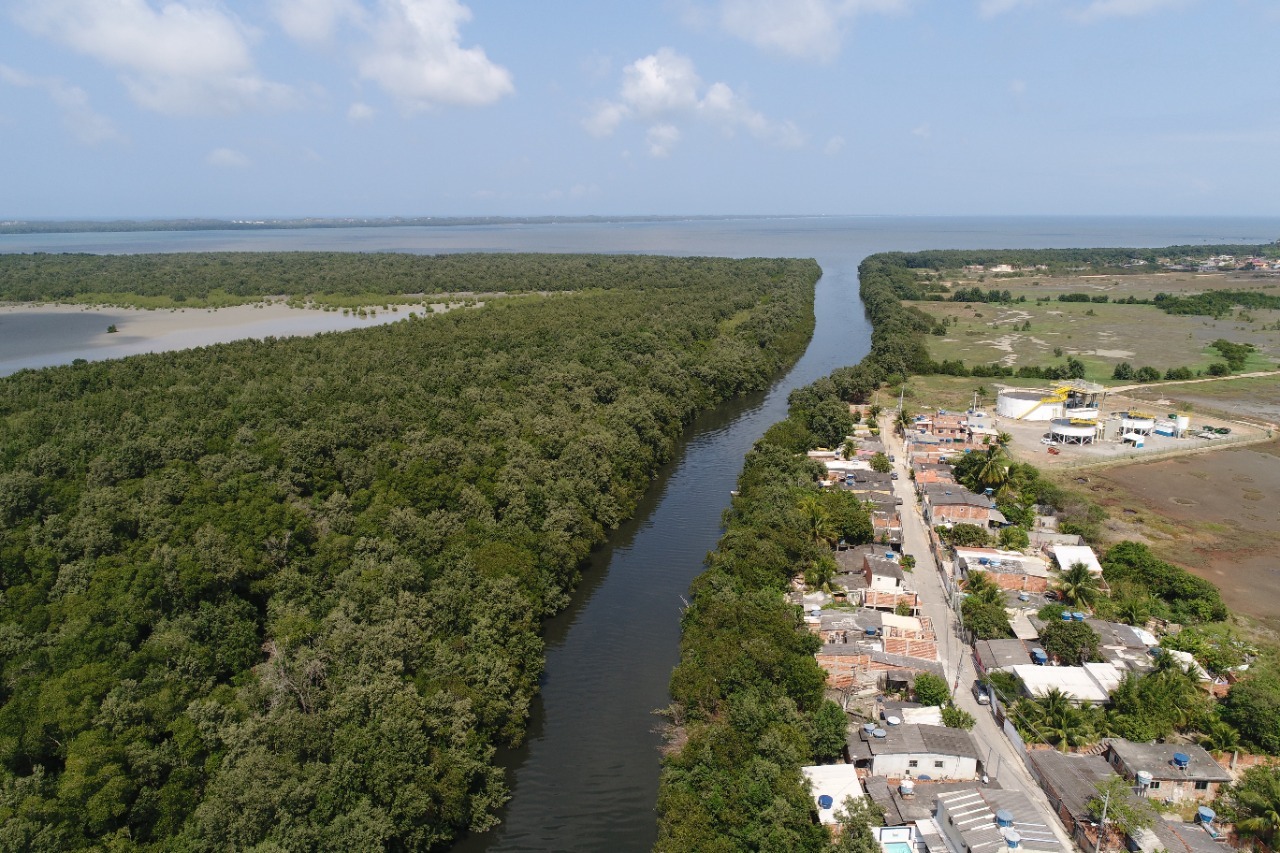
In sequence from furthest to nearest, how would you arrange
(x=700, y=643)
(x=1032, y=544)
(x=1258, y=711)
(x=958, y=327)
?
(x=958, y=327)
(x=1032, y=544)
(x=700, y=643)
(x=1258, y=711)

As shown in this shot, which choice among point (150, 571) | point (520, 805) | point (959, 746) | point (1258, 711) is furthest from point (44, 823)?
point (1258, 711)

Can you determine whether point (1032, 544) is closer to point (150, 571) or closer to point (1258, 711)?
point (1258, 711)

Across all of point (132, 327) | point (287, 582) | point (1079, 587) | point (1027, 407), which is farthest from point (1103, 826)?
point (132, 327)

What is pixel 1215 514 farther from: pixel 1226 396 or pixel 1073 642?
pixel 1226 396

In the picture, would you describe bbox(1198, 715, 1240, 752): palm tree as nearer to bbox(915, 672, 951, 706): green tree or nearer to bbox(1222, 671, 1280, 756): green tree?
bbox(1222, 671, 1280, 756): green tree

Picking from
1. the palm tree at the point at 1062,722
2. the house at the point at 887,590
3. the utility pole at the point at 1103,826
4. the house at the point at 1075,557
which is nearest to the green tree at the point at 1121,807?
the utility pole at the point at 1103,826

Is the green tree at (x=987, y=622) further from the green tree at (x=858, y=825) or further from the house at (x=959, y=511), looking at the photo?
the green tree at (x=858, y=825)
